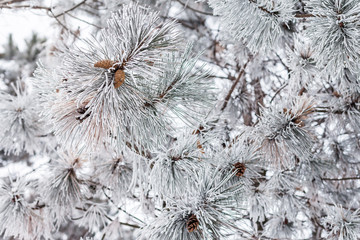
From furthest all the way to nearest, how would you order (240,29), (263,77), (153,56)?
1. (263,77)
2. (240,29)
3. (153,56)

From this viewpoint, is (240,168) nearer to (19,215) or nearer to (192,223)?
(192,223)

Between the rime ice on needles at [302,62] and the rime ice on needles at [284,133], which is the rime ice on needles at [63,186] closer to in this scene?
the rime ice on needles at [284,133]

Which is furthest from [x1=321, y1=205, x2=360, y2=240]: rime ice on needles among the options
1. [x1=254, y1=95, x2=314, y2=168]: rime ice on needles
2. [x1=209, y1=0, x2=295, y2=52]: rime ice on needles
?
[x1=209, y1=0, x2=295, y2=52]: rime ice on needles

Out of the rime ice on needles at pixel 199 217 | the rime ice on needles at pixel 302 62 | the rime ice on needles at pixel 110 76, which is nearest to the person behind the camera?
the rime ice on needles at pixel 110 76

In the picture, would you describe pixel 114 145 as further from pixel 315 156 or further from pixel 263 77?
pixel 263 77

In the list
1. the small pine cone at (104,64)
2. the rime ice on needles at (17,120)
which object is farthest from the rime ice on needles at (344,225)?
the rime ice on needles at (17,120)

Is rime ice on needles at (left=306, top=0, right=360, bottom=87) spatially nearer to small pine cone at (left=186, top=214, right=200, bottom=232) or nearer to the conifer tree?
the conifer tree

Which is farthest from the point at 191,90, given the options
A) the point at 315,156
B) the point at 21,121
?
the point at 21,121
